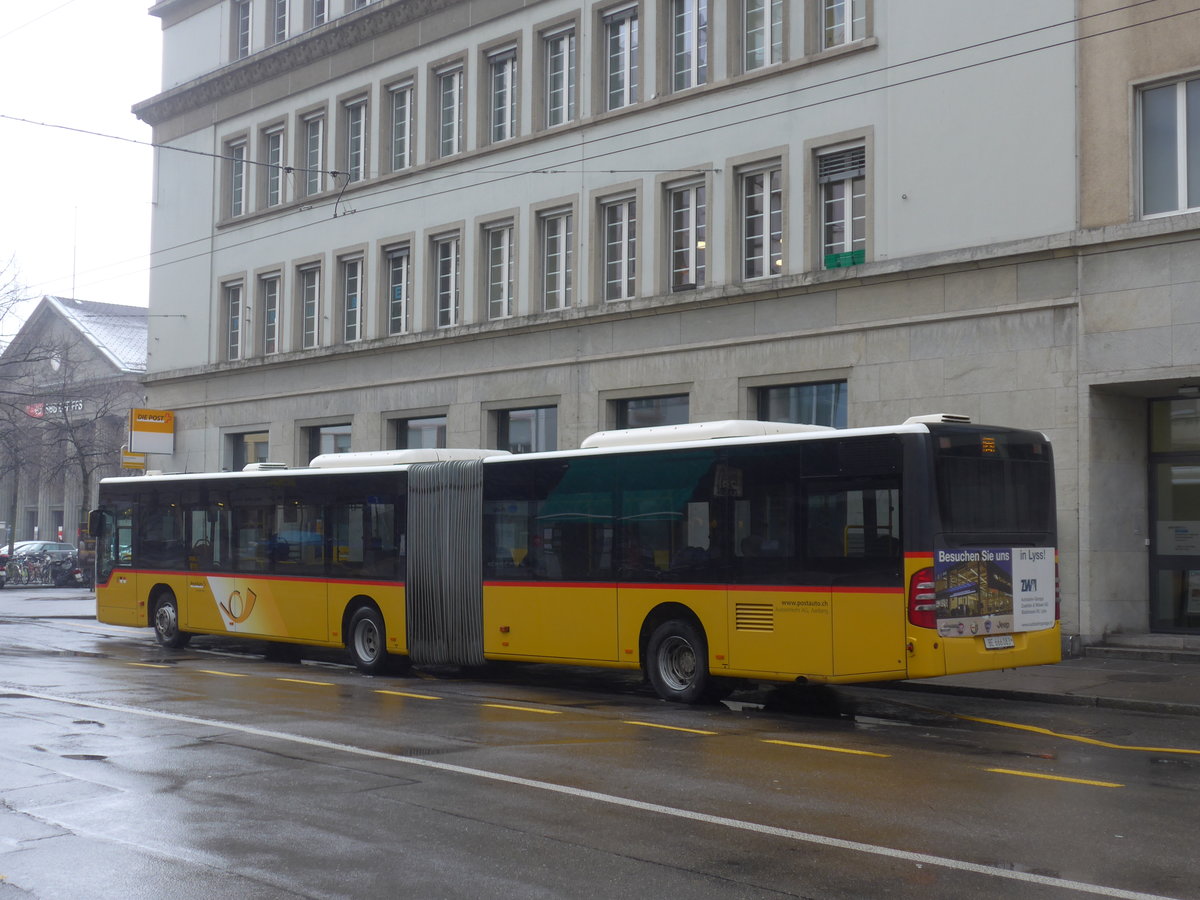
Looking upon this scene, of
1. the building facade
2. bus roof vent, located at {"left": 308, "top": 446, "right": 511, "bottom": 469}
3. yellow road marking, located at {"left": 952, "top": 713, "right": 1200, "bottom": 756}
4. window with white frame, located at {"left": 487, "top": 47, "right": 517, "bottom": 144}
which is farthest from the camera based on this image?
window with white frame, located at {"left": 487, "top": 47, "right": 517, "bottom": 144}

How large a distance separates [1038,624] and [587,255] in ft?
47.3

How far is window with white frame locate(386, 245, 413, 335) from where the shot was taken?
3112 centimetres

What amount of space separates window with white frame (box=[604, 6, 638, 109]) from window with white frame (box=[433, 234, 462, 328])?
5194 mm

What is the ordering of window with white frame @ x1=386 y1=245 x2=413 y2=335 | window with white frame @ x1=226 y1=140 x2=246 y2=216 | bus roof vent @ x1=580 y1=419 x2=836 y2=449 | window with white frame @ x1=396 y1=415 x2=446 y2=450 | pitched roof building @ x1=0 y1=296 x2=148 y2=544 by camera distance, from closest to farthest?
bus roof vent @ x1=580 y1=419 x2=836 y2=449, window with white frame @ x1=396 y1=415 x2=446 y2=450, window with white frame @ x1=386 y1=245 x2=413 y2=335, window with white frame @ x1=226 y1=140 x2=246 y2=216, pitched roof building @ x1=0 y1=296 x2=148 y2=544

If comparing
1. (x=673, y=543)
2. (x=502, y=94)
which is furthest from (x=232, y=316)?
(x=673, y=543)

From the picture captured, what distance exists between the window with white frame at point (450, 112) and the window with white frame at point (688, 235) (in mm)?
6504

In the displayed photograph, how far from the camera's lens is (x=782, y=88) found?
23094mm

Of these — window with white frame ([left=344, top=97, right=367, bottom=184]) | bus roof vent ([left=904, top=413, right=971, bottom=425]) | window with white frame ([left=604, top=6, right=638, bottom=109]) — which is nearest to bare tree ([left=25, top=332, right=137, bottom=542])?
window with white frame ([left=344, top=97, right=367, bottom=184])

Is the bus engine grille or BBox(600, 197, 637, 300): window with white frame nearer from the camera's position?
the bus engine grille

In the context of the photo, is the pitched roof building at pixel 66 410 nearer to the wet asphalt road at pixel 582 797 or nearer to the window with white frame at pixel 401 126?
the window with white frame at pixel 401 126

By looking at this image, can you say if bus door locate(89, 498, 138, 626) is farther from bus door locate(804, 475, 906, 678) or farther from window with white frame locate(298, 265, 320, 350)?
bus door locate(804, 475, 906, 678)

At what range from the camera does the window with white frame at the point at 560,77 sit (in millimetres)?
27281

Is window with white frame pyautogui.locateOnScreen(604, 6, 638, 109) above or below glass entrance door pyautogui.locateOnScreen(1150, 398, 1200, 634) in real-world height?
above

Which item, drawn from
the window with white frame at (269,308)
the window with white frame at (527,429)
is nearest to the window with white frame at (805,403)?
the window with white frame at (527,429)
